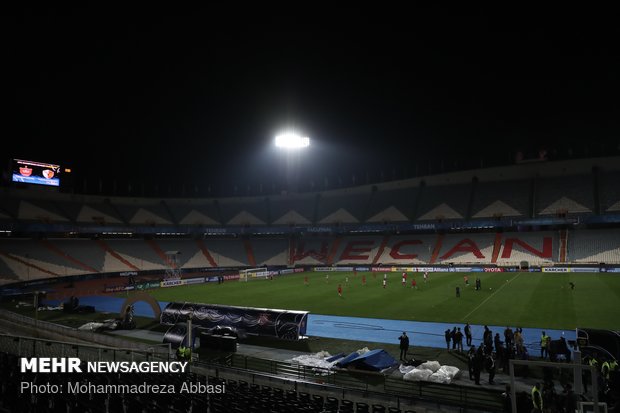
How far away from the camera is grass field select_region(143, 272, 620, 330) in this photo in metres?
24.7

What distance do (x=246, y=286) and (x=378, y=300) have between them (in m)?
17.7

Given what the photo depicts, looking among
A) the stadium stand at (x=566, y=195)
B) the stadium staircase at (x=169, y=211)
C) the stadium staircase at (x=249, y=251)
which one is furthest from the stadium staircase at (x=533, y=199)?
the stadium staircase at (x=169, y=211)

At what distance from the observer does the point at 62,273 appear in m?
49.9

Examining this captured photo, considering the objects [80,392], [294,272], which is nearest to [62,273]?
[294,272]

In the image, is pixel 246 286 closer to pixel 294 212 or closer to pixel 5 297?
pixel 5 297

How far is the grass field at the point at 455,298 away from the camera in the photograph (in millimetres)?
24719

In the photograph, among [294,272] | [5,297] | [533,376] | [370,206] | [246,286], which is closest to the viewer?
[533,376]

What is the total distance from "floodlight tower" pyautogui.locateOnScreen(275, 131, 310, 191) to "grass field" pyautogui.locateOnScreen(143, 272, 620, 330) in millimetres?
27502

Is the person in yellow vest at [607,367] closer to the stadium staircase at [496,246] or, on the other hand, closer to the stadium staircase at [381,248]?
the stadium staircase at [496,246]

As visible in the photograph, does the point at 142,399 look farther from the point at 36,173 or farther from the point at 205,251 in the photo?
the point at 205,251

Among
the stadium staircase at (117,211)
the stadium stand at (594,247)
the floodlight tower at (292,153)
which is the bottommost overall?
the stadium stand at (594,247)

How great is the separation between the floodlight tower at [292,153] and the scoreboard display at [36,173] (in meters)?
31.6

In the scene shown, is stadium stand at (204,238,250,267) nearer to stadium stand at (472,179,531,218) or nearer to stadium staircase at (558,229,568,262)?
stadium stand at (472,179,531,218)

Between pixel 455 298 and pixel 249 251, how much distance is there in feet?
148
